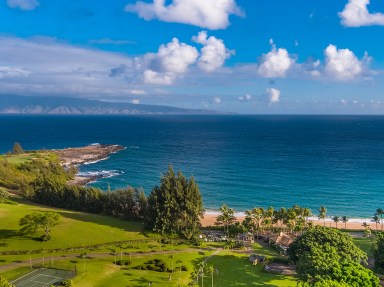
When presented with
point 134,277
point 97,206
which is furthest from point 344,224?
point 97,206

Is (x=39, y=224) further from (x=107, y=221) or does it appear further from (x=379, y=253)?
(x=379, y=253)

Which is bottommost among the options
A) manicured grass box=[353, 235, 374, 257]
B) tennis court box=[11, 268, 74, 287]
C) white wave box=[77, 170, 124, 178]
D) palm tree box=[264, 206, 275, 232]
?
tennis court box=[11, 268, 74, 287]

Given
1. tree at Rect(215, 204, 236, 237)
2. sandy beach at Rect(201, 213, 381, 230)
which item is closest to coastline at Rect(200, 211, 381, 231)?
sandy beach at Rect(201, 213, 381, 230)

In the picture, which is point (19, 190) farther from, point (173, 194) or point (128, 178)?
point (173, 194)

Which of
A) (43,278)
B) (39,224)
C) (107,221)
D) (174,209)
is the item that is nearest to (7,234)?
(39,224)

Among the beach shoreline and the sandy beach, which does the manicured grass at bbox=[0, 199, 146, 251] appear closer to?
the sandy beach

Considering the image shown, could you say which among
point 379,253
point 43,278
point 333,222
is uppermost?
point 379,253
